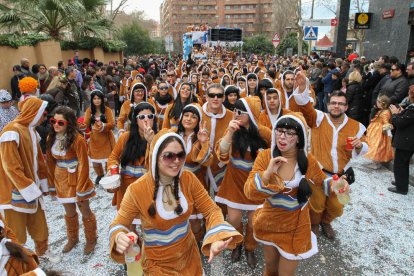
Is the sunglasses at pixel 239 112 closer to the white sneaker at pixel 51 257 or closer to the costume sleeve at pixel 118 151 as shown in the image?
the costume sleeve at pixel 118 151

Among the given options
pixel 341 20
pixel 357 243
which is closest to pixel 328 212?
pixel 357 243

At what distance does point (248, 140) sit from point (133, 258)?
Result: 203 centimetres

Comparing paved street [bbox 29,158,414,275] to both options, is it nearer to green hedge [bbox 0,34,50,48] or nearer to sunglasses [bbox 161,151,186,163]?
sunglasses [bbox 161,151,186,163]

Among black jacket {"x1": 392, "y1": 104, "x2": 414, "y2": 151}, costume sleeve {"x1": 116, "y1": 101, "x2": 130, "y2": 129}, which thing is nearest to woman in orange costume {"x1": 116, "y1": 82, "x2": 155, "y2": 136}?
costume sleeve {"x1": 116, "y1": 101, "x2": 130, "y2": 129}

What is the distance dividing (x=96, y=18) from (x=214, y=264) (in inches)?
774

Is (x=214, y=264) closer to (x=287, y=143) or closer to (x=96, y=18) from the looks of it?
(x=287, y=143)

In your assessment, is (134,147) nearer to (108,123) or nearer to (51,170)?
(51,170)

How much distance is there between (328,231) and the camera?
439 centimetres

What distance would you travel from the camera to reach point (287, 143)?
2754 mm

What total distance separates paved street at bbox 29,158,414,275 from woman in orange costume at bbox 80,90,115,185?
30.5 inches

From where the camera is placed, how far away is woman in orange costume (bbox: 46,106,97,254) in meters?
3.75

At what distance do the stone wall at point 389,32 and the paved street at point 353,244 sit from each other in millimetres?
9592

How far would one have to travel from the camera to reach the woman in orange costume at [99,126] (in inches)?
220

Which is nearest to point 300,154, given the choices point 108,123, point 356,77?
point 108,123
